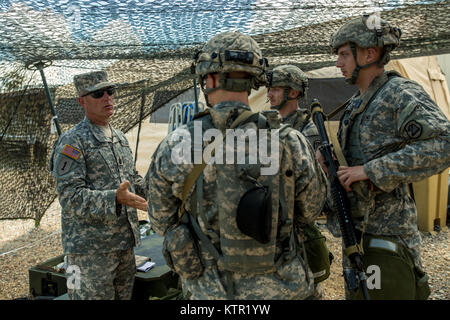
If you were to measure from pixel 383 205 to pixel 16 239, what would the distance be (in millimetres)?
6752

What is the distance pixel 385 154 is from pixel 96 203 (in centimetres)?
196

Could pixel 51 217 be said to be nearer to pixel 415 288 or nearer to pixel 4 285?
pixel 4 285

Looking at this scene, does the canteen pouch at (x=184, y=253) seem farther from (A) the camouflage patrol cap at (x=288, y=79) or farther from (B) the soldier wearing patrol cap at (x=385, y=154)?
(A) the camouflage patrol cap at (x=288, y=79)

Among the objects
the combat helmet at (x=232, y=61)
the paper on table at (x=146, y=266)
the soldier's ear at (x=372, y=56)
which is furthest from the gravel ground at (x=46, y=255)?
the combat helmet at (x=232, y=61)

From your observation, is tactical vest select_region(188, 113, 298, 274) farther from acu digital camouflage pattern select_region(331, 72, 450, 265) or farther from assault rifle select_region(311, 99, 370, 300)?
acu digital camouflage pattern select_region(331, 72, 450, 265)

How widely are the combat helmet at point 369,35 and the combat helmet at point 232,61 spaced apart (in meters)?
0.72

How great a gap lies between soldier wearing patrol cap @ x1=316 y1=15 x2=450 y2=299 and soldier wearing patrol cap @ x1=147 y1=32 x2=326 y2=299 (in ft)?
1.54

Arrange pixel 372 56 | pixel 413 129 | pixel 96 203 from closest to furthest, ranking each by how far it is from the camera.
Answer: pixel 413 129 → pixel 372 56 → pixel 96 203

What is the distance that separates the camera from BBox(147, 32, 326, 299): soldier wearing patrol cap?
1683mm

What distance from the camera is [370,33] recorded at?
2264 mm

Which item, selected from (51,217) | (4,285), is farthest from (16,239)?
(4,285)

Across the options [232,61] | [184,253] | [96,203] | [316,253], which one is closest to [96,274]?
[96,203]

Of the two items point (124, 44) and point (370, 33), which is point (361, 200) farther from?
point (124, 44)

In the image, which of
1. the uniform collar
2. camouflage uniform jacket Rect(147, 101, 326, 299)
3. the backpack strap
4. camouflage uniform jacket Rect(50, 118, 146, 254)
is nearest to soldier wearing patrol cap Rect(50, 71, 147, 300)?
camouflage uniform jacket Rect(50, 118, 146, 254)
